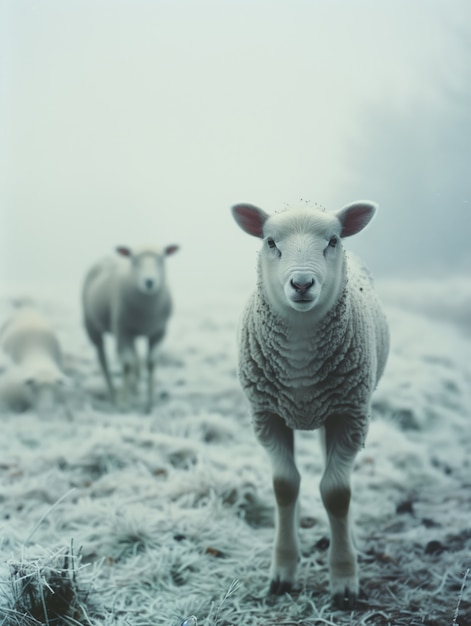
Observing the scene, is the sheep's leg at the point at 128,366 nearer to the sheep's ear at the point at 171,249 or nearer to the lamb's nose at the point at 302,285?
the sheep's ear at the point at 171,249

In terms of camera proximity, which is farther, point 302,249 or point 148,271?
point 148,271

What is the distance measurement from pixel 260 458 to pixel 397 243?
1013 millimetres

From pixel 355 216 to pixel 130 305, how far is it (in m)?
2.71

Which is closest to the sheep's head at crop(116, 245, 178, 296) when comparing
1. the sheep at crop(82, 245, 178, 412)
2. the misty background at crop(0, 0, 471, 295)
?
the sheep at crop(82, 245, 178, 412)

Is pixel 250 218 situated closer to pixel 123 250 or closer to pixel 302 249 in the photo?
pixel 302 249

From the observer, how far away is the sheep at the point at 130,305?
13.3 ft

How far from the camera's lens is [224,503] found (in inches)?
91.4

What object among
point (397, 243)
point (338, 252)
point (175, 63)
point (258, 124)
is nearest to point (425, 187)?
point (397, 243)

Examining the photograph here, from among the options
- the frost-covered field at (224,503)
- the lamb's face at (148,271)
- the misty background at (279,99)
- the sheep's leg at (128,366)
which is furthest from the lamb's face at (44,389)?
the misty background at (279,99)

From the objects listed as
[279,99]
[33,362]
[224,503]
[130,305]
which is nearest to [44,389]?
[33,362]

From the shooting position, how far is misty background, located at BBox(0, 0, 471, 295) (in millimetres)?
2131

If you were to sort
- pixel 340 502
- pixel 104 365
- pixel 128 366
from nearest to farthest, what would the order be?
pixel 340 502 → pixel 128 366 → pixel 104 365

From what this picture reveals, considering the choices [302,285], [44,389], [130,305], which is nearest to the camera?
[302,285]

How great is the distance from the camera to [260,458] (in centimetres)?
278
